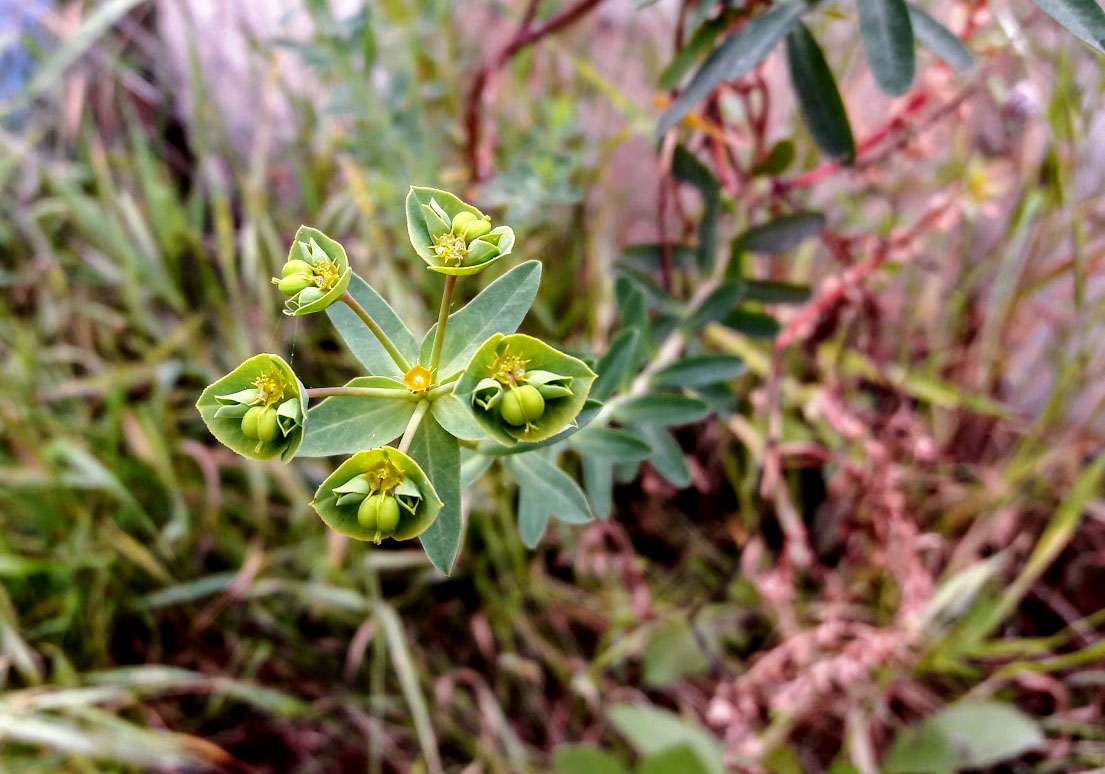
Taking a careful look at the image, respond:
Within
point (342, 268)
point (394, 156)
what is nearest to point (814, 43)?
point (342, 268)

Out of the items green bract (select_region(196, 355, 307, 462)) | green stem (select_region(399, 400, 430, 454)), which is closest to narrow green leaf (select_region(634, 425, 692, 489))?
green stem (select_region(399, 400, 430, 454))

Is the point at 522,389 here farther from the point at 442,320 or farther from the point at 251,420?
the point at 251,420

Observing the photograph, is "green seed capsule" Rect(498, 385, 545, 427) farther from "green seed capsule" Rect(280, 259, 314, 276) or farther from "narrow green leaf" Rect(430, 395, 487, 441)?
"green seed capsule" Rect(280, 259, 314, 276)

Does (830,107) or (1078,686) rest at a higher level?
(830,107)

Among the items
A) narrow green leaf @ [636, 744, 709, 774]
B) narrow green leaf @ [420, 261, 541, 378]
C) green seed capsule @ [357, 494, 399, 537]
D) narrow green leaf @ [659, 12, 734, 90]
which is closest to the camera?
green seed capsule @ [357, 494, 399, 537]

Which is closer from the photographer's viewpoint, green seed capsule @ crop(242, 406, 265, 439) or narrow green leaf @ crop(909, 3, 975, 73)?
green seed capsule @ crop(242, 406, 265, 439)

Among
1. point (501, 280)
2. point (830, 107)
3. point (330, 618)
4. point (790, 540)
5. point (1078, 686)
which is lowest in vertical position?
point (1078, 686)

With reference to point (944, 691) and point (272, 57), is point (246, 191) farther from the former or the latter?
point (944, 691)

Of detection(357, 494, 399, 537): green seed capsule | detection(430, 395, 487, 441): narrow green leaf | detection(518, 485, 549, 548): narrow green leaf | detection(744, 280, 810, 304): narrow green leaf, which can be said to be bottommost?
detection(518, 485, 549, 548): narrow green leaf

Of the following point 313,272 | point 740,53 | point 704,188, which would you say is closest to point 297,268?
point 313,272
